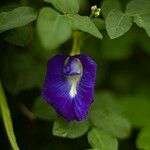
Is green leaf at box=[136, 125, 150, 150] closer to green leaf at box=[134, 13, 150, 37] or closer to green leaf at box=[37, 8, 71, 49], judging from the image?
green leaf at box=[134, 13, 150, 37]

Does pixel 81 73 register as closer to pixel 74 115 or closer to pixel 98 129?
pixel 74 115

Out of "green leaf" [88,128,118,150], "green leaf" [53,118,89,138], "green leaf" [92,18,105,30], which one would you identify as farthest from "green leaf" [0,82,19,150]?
"green leaf" [92,18,105,30]

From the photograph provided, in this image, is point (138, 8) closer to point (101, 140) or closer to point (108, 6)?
point (108, 6)

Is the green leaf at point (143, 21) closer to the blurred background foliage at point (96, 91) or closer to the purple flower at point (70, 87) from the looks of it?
the blurred background foliage at point (96, 91)

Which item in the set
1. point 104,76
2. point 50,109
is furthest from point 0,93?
point 104,76

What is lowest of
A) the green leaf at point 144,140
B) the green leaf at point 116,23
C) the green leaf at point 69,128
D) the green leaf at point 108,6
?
the green leaf at point 144,140

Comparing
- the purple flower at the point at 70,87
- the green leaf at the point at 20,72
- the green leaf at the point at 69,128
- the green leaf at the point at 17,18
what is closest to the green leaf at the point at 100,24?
the purple flower at the point at 70,87
